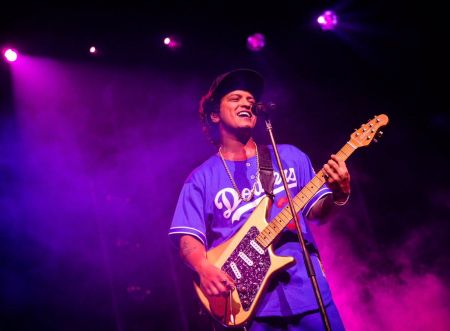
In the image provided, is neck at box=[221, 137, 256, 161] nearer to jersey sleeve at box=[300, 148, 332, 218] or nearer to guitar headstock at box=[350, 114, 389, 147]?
jersey sleeve at box=[300, 148, 332, 218]

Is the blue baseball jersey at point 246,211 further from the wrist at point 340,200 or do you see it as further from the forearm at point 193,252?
the wrist at point 340,200

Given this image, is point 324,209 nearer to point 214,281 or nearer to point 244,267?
point 244,267

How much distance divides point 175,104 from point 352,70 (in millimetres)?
3007

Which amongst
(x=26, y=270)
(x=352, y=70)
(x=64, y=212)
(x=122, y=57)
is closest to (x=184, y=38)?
(x=122, y=57)

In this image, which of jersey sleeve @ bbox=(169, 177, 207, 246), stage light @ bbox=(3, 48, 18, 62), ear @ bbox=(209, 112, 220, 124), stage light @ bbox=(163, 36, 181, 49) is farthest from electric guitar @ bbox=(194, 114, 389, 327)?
stage light @ bbox=(3, 48, 18, 62)

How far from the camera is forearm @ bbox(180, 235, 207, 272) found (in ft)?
9.89

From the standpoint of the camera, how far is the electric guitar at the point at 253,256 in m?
2.75

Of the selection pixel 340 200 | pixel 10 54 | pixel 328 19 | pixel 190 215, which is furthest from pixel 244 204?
pixel 10 54

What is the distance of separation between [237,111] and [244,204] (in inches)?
41.2

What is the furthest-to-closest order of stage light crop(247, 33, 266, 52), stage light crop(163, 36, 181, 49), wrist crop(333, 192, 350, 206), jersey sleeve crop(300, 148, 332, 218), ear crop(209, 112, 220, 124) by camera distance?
stage light crop(247, 33, 266, 52) → stage light crop(163, 36, 181, 49) → ear crop(209, 112, 220, 124) → jersey sleeve crop(300, 148, 332, 218) → wrist crop(333, 192, 350, 206)

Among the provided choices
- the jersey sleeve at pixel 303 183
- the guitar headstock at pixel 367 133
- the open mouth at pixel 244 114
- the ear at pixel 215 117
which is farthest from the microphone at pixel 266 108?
the ear at pixel 215 117

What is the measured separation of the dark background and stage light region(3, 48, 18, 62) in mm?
108

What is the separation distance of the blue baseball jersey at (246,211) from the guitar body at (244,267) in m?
0.08

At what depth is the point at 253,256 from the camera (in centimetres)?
288
